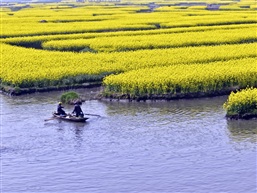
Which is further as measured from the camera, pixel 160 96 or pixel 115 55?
pixel 115 55

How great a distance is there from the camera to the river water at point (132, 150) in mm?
21172

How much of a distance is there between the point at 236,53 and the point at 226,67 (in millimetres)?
8481

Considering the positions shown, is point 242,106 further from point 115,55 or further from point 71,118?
point 115,55

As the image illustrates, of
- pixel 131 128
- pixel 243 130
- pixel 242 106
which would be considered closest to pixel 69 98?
pixel 131 128

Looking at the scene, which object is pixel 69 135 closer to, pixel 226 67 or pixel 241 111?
pixel 241 111

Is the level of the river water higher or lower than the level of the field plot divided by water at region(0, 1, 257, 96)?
lower

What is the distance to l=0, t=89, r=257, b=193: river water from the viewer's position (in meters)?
21.2

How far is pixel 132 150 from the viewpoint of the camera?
24.7 m

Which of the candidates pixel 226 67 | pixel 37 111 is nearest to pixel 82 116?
pixel 37 111

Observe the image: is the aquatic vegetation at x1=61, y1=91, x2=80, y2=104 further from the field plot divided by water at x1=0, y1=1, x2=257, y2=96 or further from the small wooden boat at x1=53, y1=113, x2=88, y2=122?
the small wooden boat at x1=53, y1=113, x2=88, y2=122

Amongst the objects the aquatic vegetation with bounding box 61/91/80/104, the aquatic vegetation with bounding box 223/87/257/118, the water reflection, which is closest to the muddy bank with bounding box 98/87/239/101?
the aquatic vegetation with bounding box 61/91/80/104

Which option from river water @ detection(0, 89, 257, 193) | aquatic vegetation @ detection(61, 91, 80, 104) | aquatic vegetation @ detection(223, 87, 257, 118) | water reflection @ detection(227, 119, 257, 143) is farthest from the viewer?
aquatic vegetation @ detection(61, 91, 80, 104)

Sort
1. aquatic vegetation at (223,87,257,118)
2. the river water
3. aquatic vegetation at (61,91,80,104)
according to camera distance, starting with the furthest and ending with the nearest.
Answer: aquatic vegetation at (61,91,80,104) < aquatic vegetation at (223,87,257,118) < the river water

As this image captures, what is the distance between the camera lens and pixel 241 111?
2916 cm
